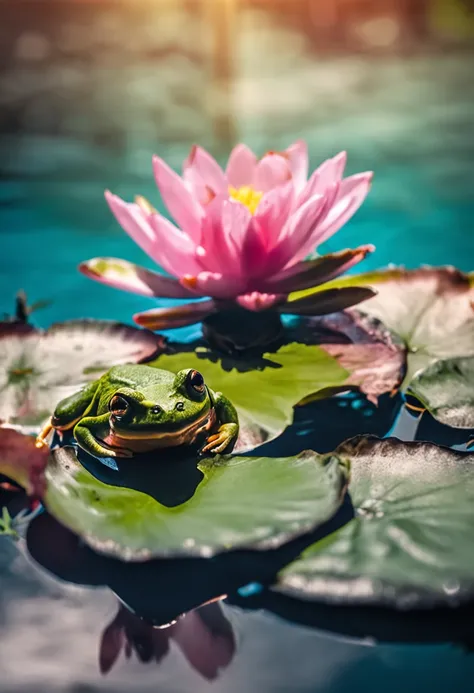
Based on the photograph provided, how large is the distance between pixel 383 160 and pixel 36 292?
145 cm

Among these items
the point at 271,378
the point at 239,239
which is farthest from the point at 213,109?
the point at 271,378

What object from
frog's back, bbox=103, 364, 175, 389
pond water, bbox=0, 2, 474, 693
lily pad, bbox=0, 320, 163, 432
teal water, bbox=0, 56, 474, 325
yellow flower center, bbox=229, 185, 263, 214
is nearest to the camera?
pond water, bbox=0, 2, 474, 693

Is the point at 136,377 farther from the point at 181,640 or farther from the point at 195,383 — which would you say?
the point at 181,640

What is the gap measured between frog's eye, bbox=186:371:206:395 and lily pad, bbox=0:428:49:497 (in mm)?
179

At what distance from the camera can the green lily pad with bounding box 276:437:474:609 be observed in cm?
65

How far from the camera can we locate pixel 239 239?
1.06 m

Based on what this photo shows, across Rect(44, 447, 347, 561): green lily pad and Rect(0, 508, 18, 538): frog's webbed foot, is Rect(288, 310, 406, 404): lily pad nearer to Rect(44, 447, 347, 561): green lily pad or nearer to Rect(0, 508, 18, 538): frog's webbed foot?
Rect(44, 447, 347, 561): green lily pad

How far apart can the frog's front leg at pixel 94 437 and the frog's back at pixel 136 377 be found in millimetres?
49

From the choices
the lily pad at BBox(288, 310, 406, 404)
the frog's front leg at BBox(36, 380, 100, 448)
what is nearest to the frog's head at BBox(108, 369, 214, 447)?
the frog's front leg at BBox(36, 380, 100, 448)

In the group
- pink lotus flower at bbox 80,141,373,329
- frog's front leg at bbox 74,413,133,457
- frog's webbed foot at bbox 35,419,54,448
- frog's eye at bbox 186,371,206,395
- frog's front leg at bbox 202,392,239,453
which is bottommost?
frog's webbed foot at bbox 35,419,54,448

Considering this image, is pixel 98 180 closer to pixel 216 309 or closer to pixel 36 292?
pixel 36 292

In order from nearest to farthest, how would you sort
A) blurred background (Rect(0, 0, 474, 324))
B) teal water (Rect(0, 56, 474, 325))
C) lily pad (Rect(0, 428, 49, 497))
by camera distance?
1. lily pad (Rect(0, 428, 49, 497))
2. teal water (Rect(0, 56, 474, 325))
3. blurred background (Rect(0, 0, 474, 324))

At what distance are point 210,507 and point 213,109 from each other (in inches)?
104

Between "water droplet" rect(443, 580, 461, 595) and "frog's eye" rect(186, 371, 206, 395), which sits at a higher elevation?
"frog's eye" rect(186, 371, 206, 395)
